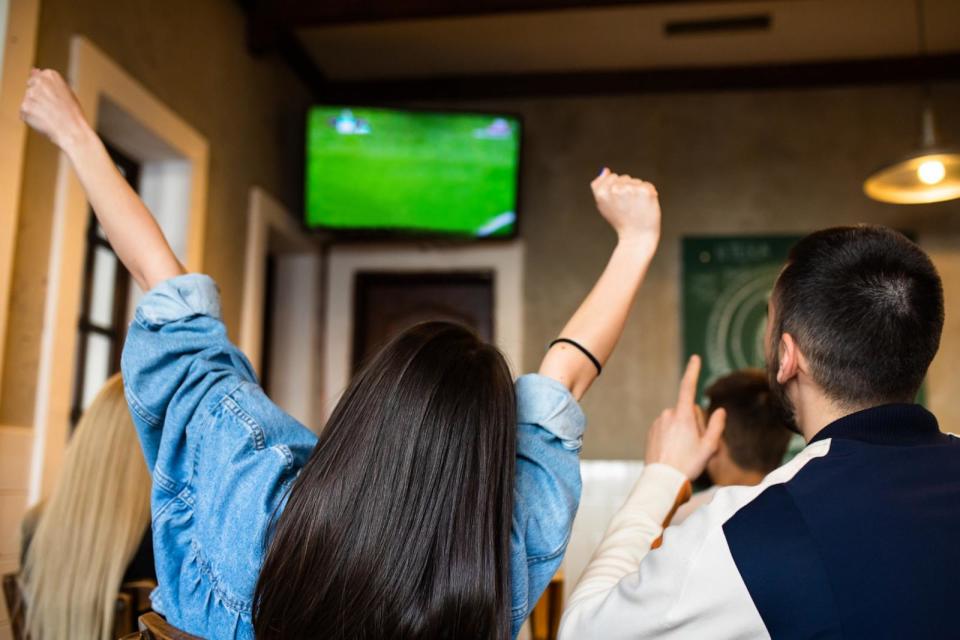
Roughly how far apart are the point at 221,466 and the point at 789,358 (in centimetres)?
71

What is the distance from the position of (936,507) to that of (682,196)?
142 inches

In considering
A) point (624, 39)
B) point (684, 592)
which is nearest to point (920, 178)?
point (624, 39)

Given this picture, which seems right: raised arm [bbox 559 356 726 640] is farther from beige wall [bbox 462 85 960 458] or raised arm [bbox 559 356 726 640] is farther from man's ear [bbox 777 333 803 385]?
beige wall [bbox 462 85 960 458]

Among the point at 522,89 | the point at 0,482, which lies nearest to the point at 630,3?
the point at 522,89

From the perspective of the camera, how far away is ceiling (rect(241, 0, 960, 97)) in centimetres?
378

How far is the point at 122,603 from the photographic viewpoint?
1741mm

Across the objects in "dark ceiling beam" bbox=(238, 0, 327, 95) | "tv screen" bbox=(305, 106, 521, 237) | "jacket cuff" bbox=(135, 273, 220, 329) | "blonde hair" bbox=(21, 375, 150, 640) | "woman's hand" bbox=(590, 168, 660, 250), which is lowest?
"blonde hair" bbox=(21, 375, 150, 640)

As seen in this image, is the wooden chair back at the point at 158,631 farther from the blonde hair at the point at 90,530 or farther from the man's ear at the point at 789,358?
the blonde hair at the point at 90,530

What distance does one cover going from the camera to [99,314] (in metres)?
3.08

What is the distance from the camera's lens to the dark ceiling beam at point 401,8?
3.63 meters

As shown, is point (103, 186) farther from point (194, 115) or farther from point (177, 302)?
point (194, 115)

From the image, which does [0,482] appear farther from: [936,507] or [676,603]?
[936,507]

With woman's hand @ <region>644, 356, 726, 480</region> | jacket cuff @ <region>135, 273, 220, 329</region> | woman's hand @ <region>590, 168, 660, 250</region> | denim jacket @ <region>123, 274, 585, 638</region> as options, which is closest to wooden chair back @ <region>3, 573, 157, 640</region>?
denim jacket @ <region>123, 274, 585, 638</region>

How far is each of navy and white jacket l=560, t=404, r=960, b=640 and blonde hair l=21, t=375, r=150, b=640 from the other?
110 cm
